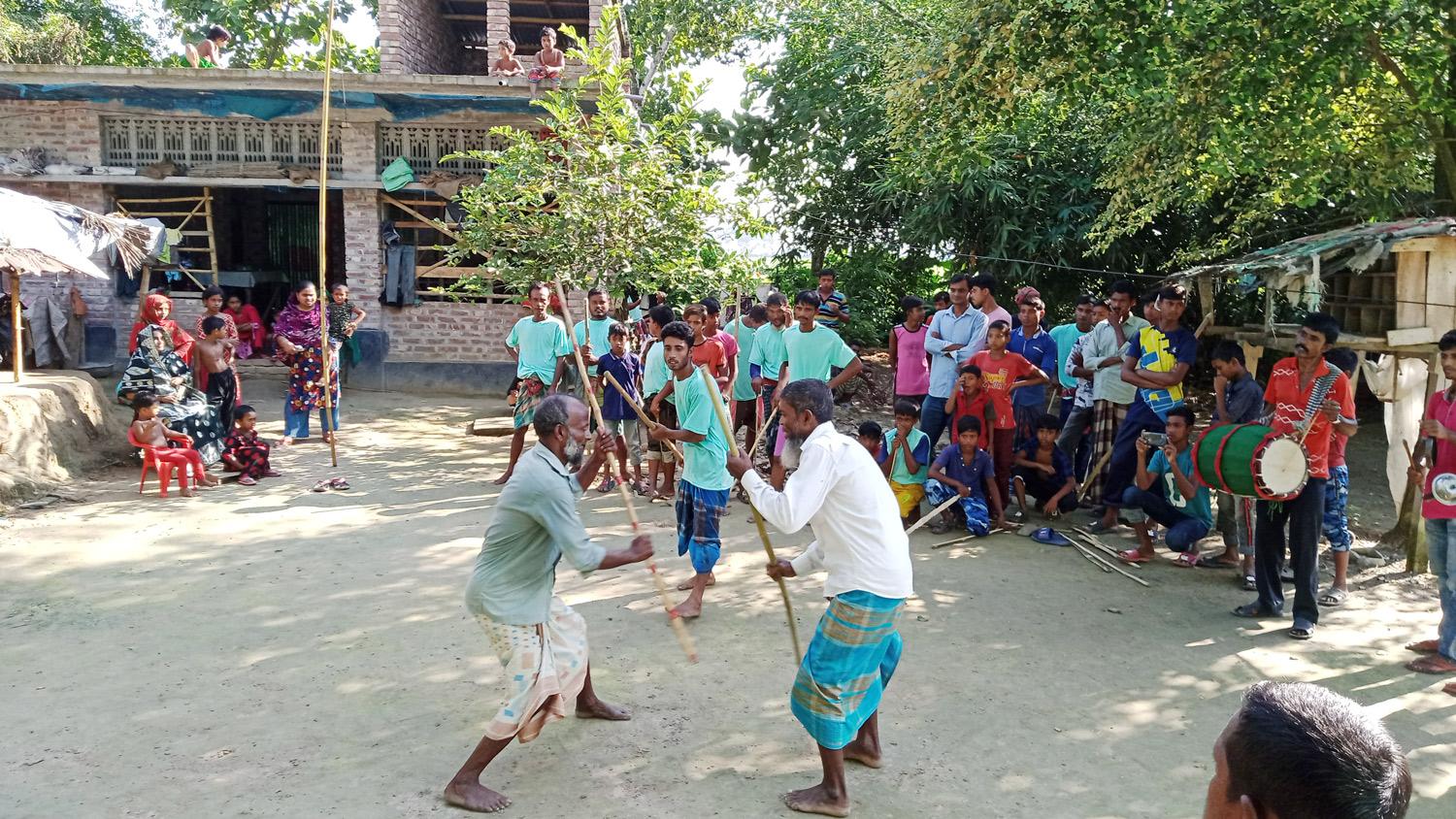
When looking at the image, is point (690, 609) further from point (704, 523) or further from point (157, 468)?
point (157, 468)

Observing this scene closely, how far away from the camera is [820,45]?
56.3 feet

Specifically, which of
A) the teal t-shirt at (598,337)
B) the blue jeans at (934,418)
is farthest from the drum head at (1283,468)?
the teal t-shirt at (598,337)

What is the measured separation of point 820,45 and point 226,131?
913cm

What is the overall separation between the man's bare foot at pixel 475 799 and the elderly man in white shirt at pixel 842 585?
1.03 meters

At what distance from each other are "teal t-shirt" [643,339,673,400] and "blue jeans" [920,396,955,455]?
212 cm

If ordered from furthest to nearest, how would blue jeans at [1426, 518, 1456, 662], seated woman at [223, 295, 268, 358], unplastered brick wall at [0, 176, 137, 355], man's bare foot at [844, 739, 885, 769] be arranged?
1. seated woman at [223, 295, 268, 358]
2. unplastered brick wall at [0, 176, 137, 355]
3. blue jeans at [1426, 518, 1456, 662]
4. man's bare foot at [844, 739, 885, 769]

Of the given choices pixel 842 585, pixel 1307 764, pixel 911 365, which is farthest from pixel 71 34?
pixel 1307 764

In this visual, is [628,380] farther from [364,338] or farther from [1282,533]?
[364,338]

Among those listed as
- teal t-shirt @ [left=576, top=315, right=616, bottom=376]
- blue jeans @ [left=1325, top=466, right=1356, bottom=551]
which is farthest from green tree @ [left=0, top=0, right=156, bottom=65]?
blue jeans @ [left=1325, top=466, right=1356, bottom=551]

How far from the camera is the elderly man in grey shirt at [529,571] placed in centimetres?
370

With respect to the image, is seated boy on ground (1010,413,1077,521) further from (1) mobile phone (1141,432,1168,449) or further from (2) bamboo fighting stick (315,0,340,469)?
(2) bamboo fighting stick (315,0,340,469)

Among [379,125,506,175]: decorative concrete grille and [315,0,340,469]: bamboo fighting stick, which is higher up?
[379,125,506,175]: decorative concrete grille

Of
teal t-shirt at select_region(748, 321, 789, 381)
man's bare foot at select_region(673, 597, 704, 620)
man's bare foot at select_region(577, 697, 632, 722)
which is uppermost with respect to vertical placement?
teal t-shirt at select_region(748, 321, 789, 381)

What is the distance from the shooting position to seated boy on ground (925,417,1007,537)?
25.5 feet
